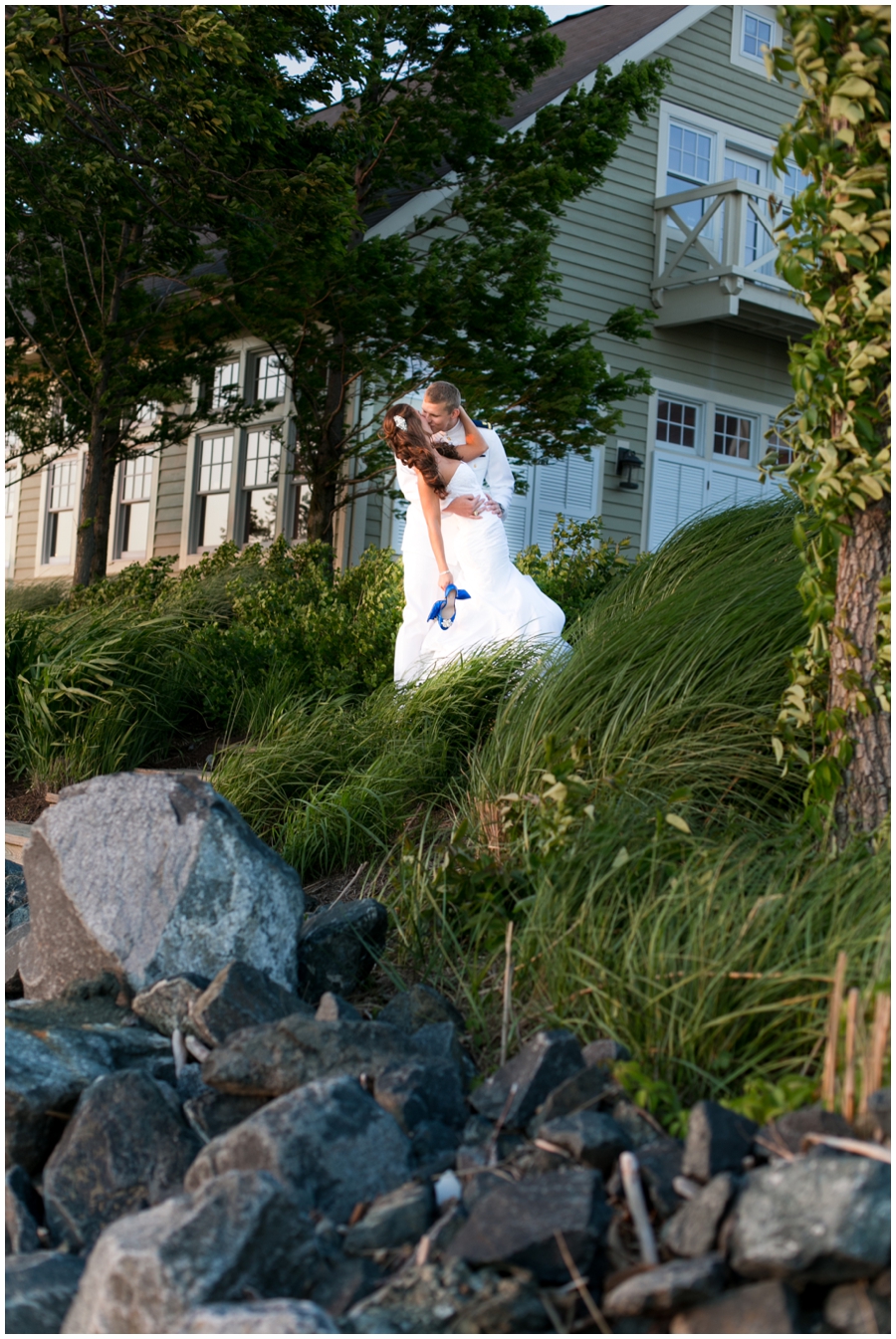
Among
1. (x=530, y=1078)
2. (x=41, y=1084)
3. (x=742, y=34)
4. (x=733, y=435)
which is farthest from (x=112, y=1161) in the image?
(x=742, y=34)

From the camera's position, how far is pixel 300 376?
1198 cm

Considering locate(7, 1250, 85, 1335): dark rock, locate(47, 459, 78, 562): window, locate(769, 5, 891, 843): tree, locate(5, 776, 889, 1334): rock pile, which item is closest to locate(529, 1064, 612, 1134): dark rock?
locate(5, 776, 889, 1334): rock pile

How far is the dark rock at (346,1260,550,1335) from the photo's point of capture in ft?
6.68

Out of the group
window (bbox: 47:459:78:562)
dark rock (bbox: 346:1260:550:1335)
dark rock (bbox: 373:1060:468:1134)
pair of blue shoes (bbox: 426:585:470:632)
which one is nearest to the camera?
dark rock (bbox: 346:1260:550:1335)

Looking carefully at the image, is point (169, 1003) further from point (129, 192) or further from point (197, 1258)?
point (129, 192)

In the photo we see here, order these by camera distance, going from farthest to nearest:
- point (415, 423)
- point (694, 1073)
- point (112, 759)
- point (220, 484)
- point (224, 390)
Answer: point (220, 484), point (224, 390), point (112, 759), point (415, 423), point (694, 1073)

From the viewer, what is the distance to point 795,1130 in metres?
2.22

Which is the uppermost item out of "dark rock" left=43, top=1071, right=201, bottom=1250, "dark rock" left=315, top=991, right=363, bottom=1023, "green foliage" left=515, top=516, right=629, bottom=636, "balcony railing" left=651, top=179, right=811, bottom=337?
"balcony railing" left=651, top=179, right=811, bottom=337

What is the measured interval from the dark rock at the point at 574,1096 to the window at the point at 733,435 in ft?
47.8

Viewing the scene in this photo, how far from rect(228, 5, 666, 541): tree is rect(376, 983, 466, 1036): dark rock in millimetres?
8434

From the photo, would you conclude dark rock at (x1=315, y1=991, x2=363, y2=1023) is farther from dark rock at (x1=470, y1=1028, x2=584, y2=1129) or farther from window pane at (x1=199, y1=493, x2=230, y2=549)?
window pane at (x1=199, y1=493, x2=230, y2=549)

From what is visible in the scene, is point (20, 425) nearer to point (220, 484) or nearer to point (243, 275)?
point (220, 484)

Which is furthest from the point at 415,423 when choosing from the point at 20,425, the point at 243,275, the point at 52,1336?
the point at 20,425

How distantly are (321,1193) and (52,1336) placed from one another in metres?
0.55
